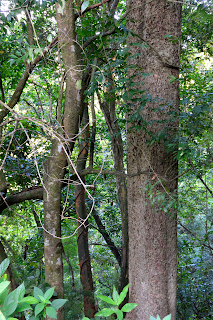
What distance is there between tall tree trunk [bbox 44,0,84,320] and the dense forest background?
2 centimetres

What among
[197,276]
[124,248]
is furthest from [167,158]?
[197,276]

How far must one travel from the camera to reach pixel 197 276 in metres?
4.90

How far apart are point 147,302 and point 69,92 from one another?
223cm

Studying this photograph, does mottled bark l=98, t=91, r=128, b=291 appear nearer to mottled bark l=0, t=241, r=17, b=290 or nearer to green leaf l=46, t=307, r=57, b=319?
mottled bark l=0, t=241, r=17, b=290

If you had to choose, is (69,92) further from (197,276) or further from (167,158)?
(197,276)

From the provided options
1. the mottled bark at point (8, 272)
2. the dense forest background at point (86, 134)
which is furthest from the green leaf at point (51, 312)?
Result: the mottled bark at point (8, 272)

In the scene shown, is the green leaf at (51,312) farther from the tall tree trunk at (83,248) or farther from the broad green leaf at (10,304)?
the tall tree trunk at (83,248)

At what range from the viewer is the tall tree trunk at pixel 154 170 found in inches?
103

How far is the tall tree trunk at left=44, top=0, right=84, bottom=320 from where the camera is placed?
2.30 metres

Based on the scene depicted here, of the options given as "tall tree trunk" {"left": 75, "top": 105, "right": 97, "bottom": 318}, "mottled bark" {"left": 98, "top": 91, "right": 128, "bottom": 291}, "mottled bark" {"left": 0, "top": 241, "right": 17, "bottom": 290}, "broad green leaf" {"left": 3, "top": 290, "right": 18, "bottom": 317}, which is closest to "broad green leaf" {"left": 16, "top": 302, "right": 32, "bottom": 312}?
"broad green leaf" {"left": 3, "top": 290, "right": 18, "bottom": 317}

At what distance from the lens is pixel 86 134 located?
13.4 ft

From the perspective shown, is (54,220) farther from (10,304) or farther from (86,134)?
(86,134)

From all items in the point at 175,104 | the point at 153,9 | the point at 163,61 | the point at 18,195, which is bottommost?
the point at 18,195

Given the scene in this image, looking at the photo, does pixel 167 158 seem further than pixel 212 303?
No
